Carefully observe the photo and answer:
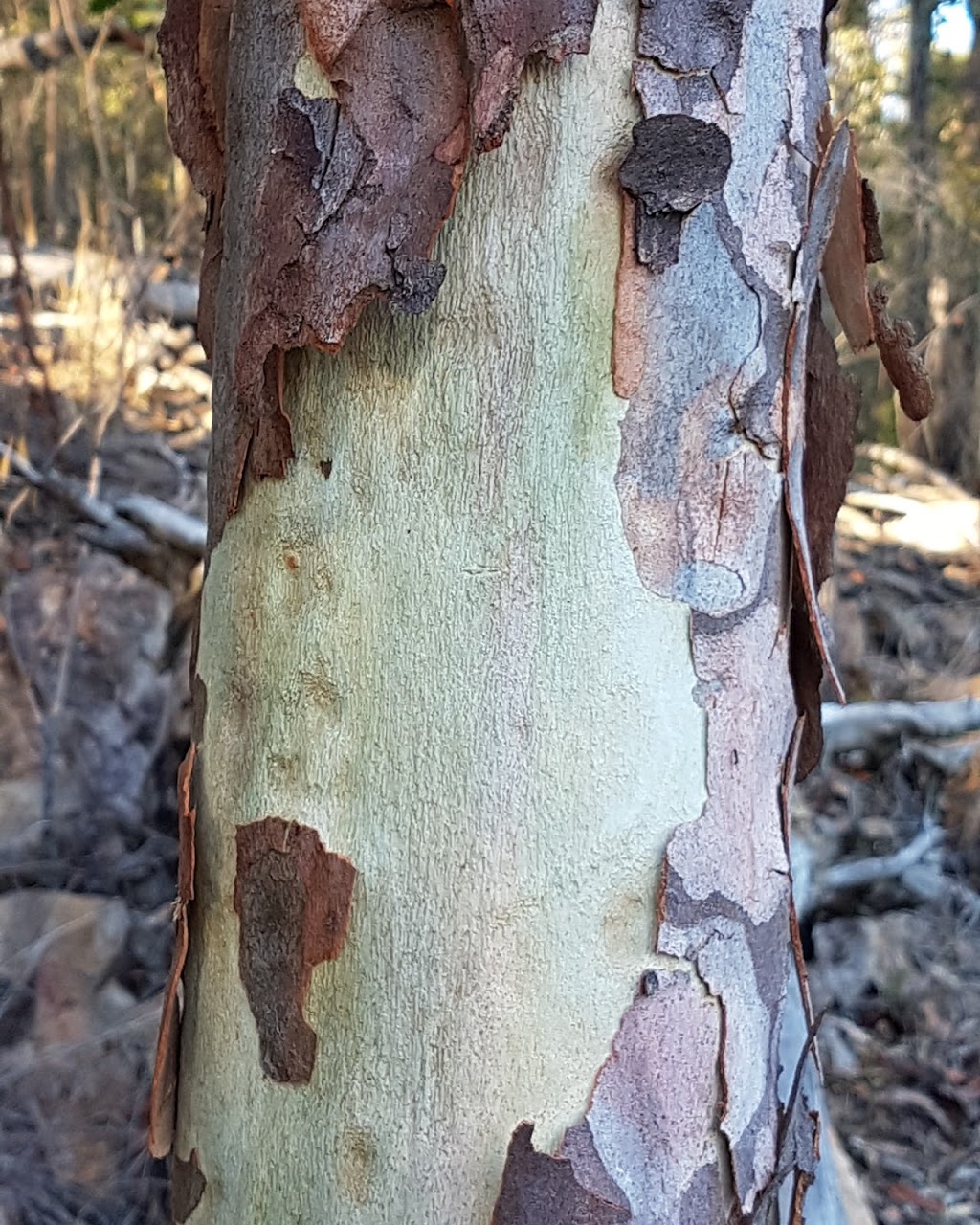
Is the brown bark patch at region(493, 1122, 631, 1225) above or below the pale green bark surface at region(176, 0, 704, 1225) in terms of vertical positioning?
below

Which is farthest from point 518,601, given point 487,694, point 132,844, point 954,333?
point 954,333

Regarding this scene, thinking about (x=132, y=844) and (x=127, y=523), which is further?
(x=127, y=523)

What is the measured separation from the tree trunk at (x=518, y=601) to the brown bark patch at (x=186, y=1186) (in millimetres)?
46

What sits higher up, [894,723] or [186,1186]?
[186,1186]

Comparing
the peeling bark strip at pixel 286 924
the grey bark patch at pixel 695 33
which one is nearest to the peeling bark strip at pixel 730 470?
the grey bark patch at pixel 695 33

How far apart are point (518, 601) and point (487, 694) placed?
4cm

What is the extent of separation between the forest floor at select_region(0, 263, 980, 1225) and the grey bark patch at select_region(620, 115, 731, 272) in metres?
1.16

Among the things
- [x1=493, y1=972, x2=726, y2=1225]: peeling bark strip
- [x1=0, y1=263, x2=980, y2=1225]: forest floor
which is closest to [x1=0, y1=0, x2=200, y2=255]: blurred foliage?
[x1=0, y1=263, x2=980, y2=1225]: forest floor

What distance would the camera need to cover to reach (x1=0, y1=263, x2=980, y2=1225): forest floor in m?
1.31

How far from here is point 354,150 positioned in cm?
45

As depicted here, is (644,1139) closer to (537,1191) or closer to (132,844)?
(537,1191)

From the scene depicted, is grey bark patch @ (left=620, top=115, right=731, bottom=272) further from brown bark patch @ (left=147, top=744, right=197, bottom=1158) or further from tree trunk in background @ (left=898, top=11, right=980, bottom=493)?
tree trunk in background @ (left=898, top=11, right=980, bottom=493)

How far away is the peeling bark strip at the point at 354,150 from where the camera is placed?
0.44 meters

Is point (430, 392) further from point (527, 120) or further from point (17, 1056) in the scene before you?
point (17, 1056)
